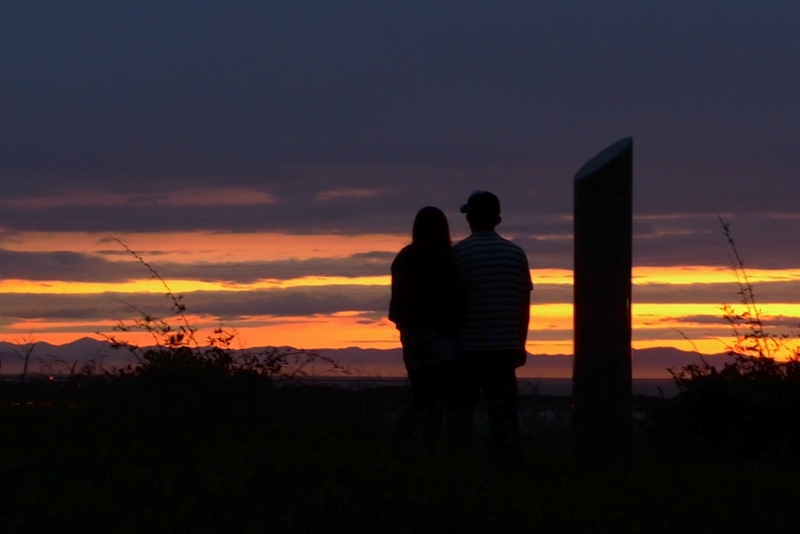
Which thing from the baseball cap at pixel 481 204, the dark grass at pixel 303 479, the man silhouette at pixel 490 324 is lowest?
the dark grass at pixel 303 479

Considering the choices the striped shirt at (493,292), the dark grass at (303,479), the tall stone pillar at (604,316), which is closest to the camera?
the dark grass at (303,479)

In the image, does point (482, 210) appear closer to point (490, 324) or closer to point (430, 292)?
point (430, 292)

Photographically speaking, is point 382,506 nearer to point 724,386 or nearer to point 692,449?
point 692,449

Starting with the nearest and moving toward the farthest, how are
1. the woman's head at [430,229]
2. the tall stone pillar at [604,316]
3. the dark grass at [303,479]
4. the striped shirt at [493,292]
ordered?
the dark grass at [303,479]
the striped shirt at [493,292]
the woman's head at [430,229]
the tall stone pillar at [604,316]

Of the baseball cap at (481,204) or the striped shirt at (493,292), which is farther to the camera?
the baseball cap at (481,204)

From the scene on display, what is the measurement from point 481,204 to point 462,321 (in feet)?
→ 2.80

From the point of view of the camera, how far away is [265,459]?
17.7 feet

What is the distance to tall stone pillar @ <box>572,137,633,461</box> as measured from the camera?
664 centimetres

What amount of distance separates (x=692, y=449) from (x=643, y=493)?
2.18 meters

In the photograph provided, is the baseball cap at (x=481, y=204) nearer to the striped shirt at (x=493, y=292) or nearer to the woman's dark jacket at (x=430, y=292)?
the striped shirt at (x=493, y=292)

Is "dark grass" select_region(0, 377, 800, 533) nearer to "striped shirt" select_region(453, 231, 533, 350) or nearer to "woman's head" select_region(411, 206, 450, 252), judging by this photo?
"striped shirt" select_region(453, 231, 533, 350)

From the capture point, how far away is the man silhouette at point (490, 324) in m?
6.36

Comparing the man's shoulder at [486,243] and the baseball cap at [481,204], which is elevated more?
the baseball cap at [481,204]

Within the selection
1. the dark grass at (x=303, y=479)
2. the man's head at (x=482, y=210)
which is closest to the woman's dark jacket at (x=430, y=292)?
the man's head at (x=482, y=210)
